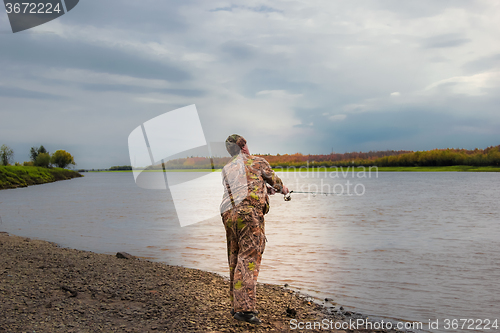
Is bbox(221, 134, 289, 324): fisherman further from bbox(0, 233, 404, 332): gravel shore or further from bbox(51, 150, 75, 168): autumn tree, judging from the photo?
bbox(51, 150, 75, 168): autumn tree

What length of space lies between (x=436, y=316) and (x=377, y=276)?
8.42 ft

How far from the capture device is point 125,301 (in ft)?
19.4

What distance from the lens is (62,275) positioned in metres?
7.12

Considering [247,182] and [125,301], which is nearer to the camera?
[247,182]

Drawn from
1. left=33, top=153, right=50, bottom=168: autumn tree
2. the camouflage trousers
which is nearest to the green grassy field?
left=33, top=153, right=50, bottom=168: autumn tree

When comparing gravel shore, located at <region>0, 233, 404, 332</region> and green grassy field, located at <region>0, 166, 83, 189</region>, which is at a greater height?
green grassy field, located at <region>0, 166, 83, 189</region>

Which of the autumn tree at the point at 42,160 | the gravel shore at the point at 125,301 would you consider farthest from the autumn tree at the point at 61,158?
the gravel shore at the point at 125,301

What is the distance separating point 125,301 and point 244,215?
8.88ft

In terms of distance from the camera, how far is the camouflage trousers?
4.90 metres

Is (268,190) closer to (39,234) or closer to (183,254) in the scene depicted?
(183,254)

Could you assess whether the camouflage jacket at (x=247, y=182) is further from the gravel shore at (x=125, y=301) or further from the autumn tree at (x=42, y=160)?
the autumn tree at (x=42, y=160)

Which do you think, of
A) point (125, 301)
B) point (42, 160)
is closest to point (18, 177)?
point (42, 160)

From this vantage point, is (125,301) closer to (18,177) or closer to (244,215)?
(244,215)

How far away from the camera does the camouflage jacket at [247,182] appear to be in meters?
5.02
